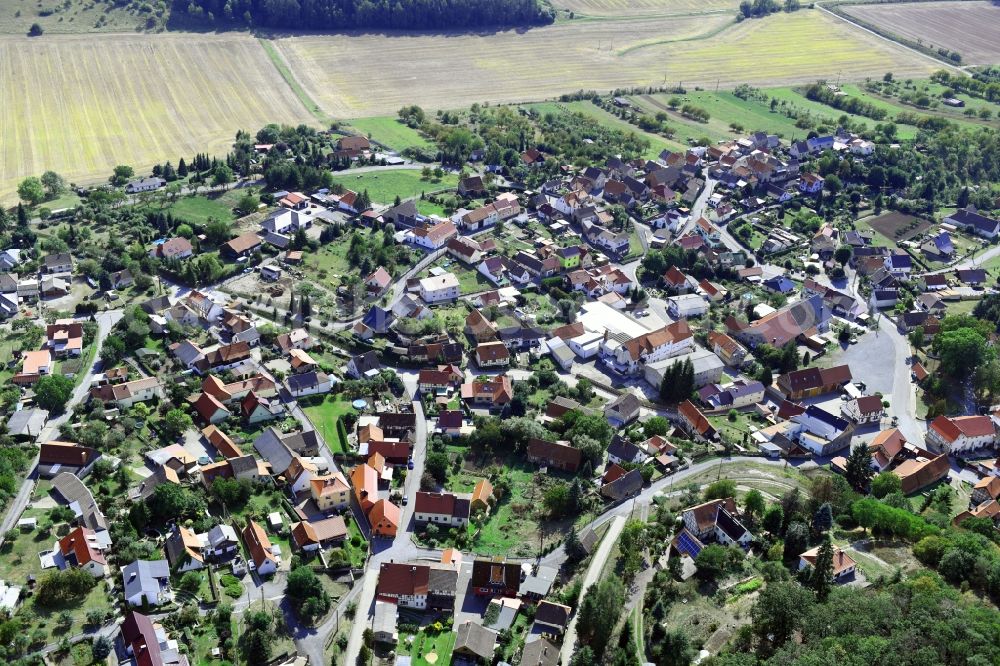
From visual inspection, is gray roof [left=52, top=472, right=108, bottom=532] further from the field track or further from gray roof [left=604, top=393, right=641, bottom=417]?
the field track

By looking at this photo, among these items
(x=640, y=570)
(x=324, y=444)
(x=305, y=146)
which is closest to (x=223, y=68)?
(x=305, y=146)

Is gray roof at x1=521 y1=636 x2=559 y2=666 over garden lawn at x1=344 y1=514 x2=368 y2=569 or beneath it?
beneath

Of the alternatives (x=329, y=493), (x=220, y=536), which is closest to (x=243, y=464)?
(x=329, y=493)

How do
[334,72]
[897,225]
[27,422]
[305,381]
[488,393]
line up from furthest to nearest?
[334,72]
[897,225]
[488,393]
[305,381]
[27,422]

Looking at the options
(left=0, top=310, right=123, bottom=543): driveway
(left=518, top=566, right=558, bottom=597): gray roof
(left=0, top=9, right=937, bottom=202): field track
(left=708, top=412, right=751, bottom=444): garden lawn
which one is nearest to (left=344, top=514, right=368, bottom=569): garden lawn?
(left=518, top=566, right=558, bottom=597): gray roof

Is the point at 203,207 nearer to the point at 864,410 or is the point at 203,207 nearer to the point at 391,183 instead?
the point at 391,183

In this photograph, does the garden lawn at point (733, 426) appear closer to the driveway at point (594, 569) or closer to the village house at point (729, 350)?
the village house at point (729, 350)

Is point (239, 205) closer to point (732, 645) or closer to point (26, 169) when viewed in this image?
point (26, 169)
